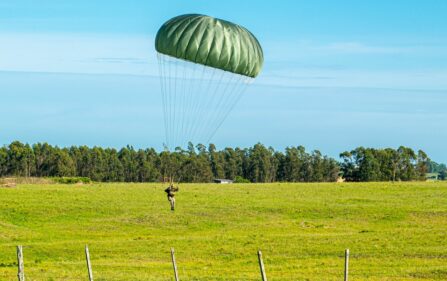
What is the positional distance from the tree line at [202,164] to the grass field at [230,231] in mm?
60408

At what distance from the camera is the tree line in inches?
5482

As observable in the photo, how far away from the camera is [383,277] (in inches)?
1278

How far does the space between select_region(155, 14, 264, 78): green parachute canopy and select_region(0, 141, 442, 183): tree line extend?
96.9 m

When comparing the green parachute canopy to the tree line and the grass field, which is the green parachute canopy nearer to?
the grass field

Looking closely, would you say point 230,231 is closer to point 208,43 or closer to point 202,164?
point 208,43

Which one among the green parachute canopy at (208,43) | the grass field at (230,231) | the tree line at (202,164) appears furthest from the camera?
the tree line at (202,164)

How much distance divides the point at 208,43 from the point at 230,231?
1948cm

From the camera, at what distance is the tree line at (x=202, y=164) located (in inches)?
5482

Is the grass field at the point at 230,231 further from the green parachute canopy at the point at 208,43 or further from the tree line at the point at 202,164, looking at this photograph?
the tree line at the point at 202,164

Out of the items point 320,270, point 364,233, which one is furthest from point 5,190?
point 320,270

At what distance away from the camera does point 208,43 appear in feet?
114

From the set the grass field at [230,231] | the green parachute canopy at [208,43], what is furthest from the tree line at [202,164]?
the green parachute canopy at [208,43]

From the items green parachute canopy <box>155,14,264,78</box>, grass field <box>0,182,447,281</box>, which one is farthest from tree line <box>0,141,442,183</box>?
green parachute canopy <box>155,14,264,78</box>

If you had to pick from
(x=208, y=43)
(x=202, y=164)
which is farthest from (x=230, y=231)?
(x=202, y=164)
